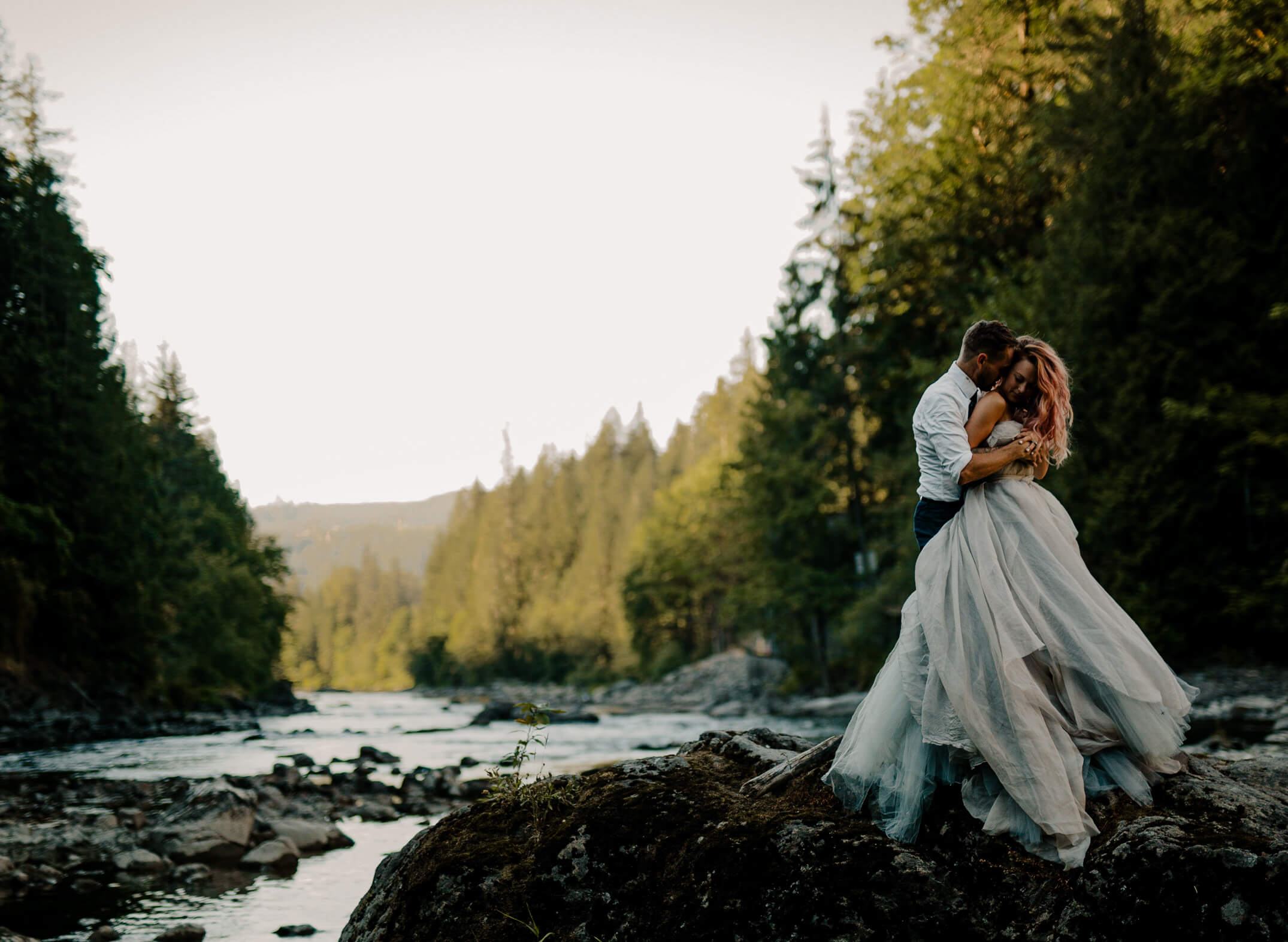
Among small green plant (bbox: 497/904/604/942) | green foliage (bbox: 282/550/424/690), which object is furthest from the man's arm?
green foliage (bbox: 282/550/424/690)

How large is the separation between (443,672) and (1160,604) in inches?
3622

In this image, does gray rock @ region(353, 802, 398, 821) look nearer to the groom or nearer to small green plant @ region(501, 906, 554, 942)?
small green plant @ region(501, 906, 554, 942)

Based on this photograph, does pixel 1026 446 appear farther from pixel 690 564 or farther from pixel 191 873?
pixel 690 564

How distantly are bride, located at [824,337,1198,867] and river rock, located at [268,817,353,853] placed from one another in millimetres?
8652

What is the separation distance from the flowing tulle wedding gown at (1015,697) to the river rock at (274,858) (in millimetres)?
8042

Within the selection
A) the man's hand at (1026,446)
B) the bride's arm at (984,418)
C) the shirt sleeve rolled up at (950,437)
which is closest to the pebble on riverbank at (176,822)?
the shirt sleeve rolled up at (950,437)

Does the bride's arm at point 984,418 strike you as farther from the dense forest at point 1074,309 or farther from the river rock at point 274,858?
the dense forest at point 1074,309

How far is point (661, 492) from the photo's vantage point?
2534 inches

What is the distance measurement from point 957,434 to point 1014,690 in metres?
1.15

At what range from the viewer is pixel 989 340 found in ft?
13.9

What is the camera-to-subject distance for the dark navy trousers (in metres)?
4.21

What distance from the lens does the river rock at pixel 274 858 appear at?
9.75 m

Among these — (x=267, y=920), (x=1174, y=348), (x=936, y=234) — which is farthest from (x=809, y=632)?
(x=267, y=920)

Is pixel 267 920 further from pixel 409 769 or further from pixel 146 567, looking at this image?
pixel 146 567
